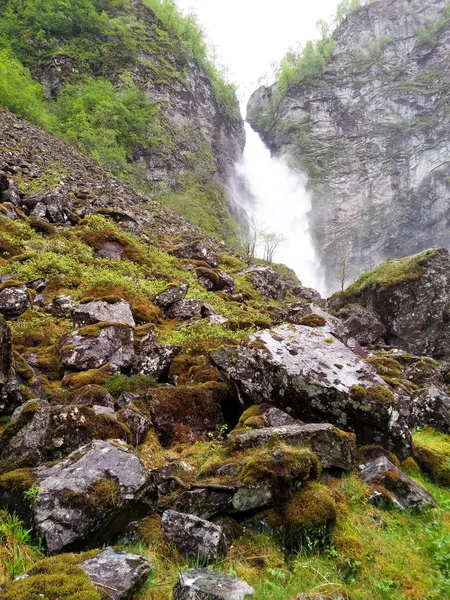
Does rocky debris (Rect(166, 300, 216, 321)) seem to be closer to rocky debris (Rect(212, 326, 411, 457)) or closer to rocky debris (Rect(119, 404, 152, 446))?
rocky debris (Rect(212, 326, 411, 457))

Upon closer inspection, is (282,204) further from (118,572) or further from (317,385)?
(118,572)

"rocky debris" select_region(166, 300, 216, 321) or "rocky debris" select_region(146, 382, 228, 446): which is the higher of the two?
"rocky debris" select_region(166, 300, 216, 321)

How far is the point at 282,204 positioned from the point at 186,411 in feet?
235

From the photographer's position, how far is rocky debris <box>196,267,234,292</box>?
18.4 metres

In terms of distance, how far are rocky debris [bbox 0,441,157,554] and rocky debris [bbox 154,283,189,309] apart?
28.4ft

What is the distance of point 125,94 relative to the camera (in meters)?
45.8

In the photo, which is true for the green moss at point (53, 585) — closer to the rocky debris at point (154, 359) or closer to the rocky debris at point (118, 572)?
the rocky debris at point (118, 572)

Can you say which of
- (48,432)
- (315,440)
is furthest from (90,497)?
(315,440)

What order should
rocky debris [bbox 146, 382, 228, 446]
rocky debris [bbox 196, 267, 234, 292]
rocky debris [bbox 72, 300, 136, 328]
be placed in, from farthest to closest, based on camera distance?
rocky debris [bbox 196, 267, 234, 292] → rocky debris [bbox 72, 300, 136, 328] → rocky debris [bbox 146, 382, 228, 446]

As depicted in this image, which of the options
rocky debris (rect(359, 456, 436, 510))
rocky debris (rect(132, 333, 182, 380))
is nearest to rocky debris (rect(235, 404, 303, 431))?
rocky debris (rect(359, 456, 436, 510))

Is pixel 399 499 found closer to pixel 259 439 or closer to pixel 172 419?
pixel 259 439

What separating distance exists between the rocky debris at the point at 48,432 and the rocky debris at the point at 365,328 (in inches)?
639

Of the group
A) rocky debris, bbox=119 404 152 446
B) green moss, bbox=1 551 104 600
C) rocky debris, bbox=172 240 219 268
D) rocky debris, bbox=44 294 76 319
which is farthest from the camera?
rocky debris, bbox=172 240 219 268

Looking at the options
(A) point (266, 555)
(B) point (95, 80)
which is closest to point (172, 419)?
(A) point (266, 555)
